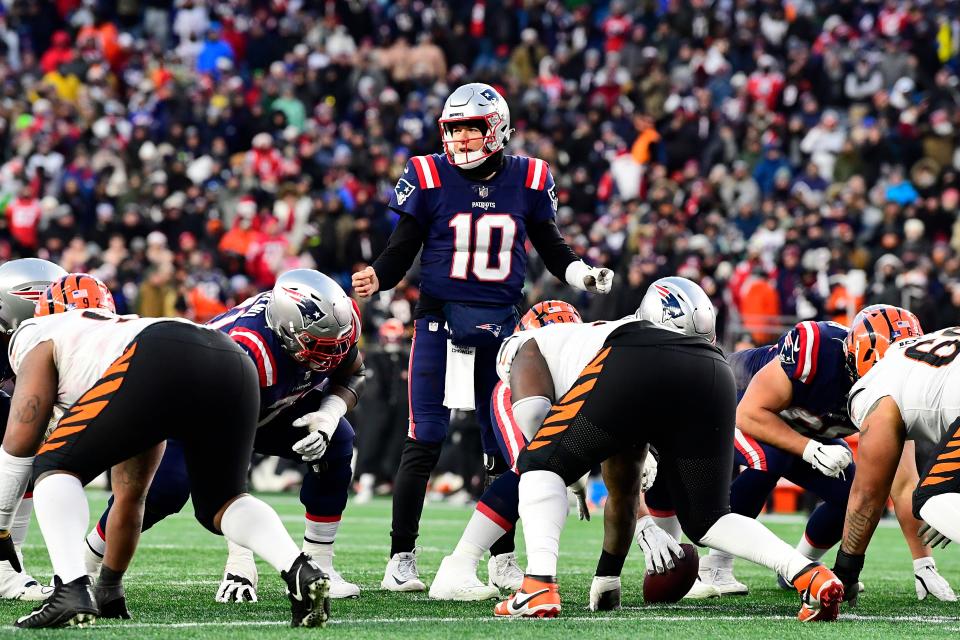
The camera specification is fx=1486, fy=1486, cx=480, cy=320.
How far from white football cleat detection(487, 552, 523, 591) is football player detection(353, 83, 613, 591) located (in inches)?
1.6

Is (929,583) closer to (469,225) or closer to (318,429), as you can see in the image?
(469,225)

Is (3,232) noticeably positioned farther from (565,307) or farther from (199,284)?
(565,307)

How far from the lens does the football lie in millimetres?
6043

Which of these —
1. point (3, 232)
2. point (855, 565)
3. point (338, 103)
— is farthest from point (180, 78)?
point (855, 565)

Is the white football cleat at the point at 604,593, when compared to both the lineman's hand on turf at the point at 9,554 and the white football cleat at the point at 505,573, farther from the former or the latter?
the lineman's hand on turf at the point at 9,554

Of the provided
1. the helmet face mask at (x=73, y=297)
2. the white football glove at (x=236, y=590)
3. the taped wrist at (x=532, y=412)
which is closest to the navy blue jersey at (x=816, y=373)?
the taped wrist at (x=532, y=412)

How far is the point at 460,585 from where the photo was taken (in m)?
6.16

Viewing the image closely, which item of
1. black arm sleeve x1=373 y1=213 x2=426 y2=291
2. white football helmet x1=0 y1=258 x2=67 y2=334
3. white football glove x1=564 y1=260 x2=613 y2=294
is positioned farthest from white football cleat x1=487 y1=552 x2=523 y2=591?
white football helmet x1=0 y1=258 x2=67 y2=334

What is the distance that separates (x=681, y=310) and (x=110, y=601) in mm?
2383

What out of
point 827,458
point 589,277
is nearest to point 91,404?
point 589,277

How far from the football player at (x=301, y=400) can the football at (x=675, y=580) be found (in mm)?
1234

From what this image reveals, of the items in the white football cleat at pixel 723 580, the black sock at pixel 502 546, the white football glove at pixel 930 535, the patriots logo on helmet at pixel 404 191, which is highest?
the patriots logo on helmet at pixel 404 191

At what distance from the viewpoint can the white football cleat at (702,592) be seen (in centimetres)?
663

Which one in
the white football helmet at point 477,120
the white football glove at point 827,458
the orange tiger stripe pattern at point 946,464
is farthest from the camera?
the white football helmet at point 477,120
